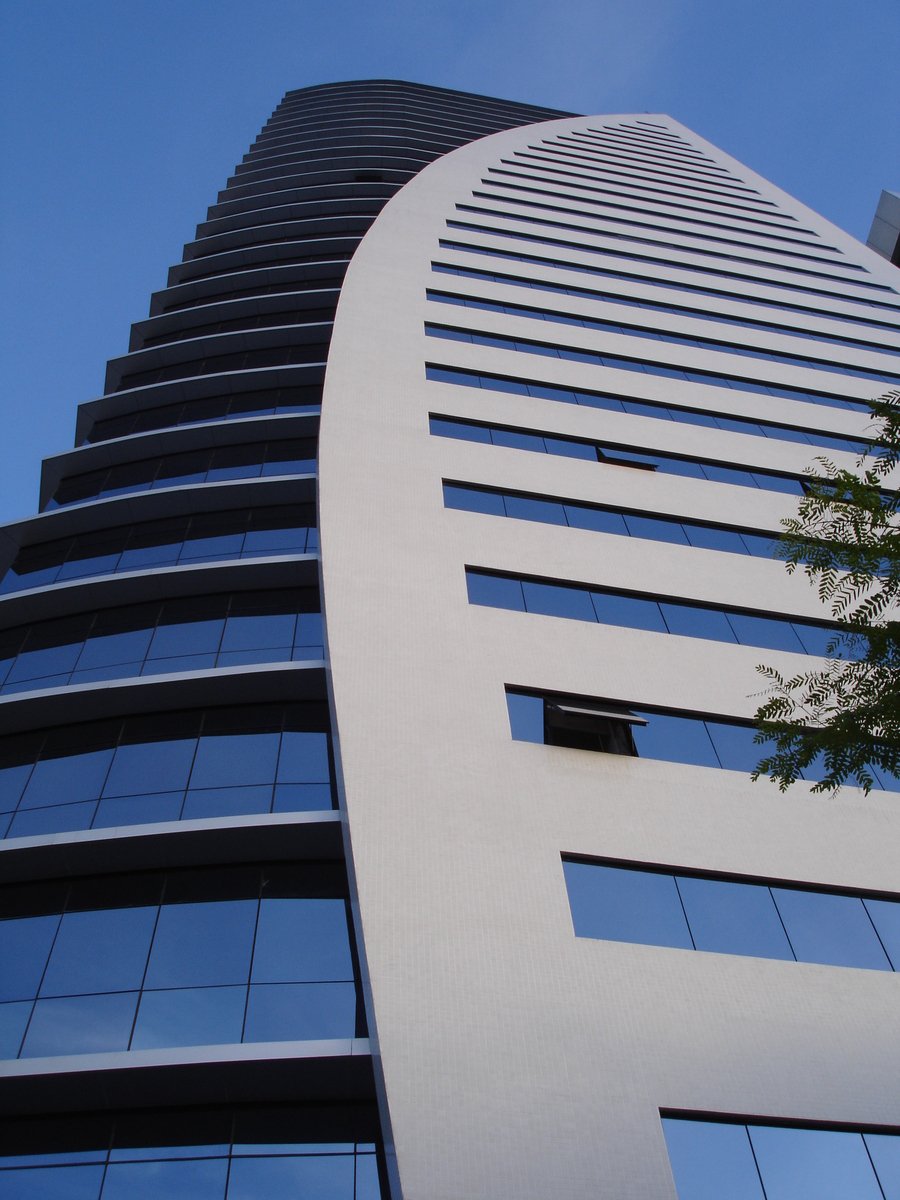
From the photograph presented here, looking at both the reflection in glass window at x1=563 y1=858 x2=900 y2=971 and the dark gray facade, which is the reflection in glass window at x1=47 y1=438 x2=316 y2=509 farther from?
the reflection in glass window at x1=563 y1=858 x2=900 y2=971

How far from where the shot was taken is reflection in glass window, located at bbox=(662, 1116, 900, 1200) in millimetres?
9297

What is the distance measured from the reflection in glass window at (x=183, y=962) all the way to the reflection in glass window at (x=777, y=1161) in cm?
415

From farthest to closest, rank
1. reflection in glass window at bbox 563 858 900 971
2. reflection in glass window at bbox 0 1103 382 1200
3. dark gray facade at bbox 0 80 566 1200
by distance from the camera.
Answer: reflection in glass window at bbox 563 858 900 971 < dark gray facade at bbox 0 80 566 1200 < reflection in glass window at bbox 0 1103 382 1200

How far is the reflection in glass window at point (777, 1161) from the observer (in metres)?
9.30

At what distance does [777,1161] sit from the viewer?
9.60 metres

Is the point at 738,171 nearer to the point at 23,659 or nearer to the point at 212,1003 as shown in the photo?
the point at 23,659

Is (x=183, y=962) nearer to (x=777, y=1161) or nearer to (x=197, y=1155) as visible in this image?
(x=197, y=1155)

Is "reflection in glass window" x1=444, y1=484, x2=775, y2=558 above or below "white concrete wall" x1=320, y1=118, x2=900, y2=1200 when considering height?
above

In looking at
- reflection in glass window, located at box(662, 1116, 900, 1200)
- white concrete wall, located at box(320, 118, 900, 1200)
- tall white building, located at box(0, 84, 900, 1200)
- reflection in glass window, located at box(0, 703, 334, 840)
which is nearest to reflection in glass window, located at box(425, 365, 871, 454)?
tall white building, located at box(0, 84, 900, 1200)

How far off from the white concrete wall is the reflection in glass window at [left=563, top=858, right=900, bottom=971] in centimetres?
24

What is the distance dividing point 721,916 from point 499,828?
3.30m

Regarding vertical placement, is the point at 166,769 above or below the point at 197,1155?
above

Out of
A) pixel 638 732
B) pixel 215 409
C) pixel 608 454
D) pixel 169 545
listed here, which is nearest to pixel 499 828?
pixel 638 732

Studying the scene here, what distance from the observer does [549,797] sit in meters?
12.5
